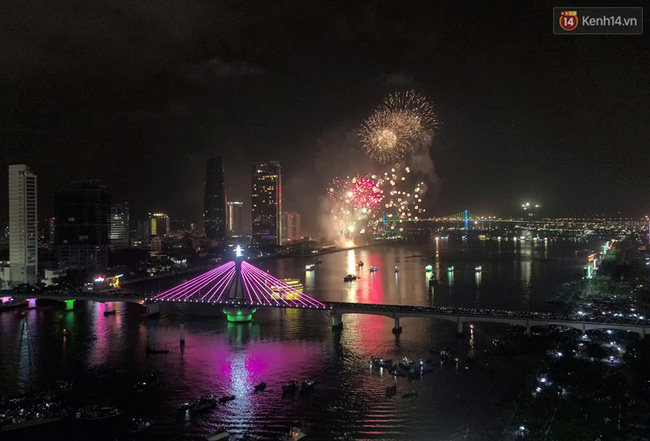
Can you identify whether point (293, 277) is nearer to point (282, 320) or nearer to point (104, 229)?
point (104, 229)

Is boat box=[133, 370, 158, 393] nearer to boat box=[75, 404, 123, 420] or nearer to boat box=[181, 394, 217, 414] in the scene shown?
boat box=[75, 404, 123, 420]

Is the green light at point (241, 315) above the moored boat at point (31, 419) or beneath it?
above

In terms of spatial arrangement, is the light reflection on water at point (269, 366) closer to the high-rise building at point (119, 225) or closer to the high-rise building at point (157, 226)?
the high-rise building at point (119, 225)

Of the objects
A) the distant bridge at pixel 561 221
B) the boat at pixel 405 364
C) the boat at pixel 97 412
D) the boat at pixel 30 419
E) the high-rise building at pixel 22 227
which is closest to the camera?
the boat at pixel 30 419

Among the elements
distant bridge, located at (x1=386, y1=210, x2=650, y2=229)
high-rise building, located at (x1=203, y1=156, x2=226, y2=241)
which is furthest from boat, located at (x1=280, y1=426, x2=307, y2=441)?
distant bridge, located at (x1=386, y1=210, x2=650, y2=229)

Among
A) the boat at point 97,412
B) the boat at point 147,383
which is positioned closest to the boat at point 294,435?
the boat at point 97,412

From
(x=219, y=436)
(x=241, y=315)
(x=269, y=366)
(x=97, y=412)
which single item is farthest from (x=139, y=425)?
(x=241, y=315)
